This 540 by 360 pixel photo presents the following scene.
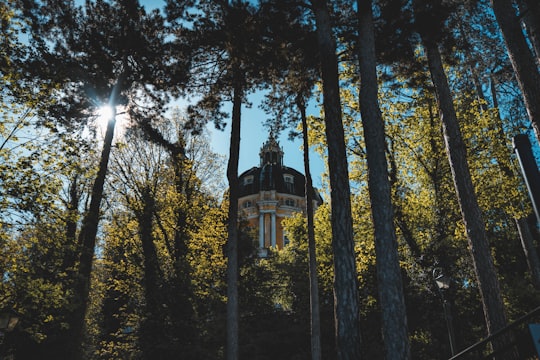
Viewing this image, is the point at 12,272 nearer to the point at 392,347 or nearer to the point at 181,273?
the point at 181,273

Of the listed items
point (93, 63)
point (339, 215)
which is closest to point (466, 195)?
point (339, 215)

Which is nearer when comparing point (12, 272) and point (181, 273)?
point (12, 272)

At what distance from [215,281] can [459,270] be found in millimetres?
11534

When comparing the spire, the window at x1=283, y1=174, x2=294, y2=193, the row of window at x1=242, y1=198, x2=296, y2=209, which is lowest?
the row of window at x1=242, y1=198, x2=296, y2=209

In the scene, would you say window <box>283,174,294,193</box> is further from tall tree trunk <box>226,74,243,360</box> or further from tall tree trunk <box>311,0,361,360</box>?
tall tree trunk <box>311,0,361,360</box>

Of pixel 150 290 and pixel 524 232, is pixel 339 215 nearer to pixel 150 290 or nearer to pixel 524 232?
pixel 524 232

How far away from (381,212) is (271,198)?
3757 centimetres

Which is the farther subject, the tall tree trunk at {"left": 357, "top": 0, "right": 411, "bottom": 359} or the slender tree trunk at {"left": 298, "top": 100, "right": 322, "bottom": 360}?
the slender tree trunk at {"left": 298, "top": 100, "right": 322, "bottom": 360}

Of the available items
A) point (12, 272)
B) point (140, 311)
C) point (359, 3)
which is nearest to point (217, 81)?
point (359, 3)

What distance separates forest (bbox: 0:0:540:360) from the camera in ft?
25.4

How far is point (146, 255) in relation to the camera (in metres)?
17.8

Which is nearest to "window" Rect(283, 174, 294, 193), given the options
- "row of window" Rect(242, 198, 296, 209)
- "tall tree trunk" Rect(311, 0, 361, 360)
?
"row of window" Rect(242, 198, 296, 209)

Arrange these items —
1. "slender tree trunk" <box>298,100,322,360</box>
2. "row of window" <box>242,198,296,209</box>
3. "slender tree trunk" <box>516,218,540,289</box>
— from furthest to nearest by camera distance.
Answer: "row of window" <box>242,198,296,209</box>
"slender tree trunk" <box>516,218,540,289</box>
"slender tree trunk" <box>298,100,322,360</box>

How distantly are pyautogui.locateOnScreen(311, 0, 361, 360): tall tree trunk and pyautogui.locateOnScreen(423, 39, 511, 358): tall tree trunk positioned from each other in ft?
9.71
